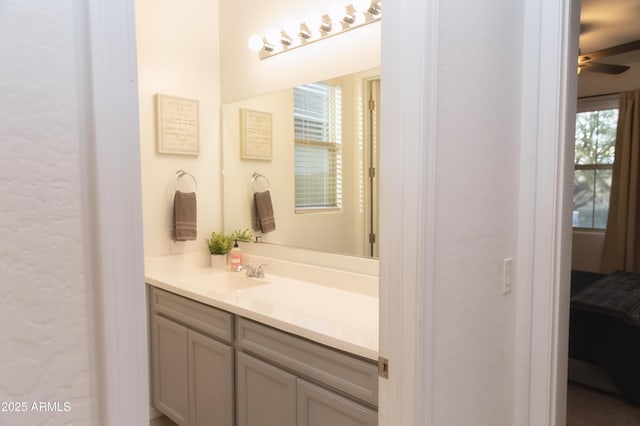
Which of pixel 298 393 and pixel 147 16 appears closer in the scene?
pixel 298 393

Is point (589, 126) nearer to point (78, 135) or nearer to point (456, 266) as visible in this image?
point (456, 266)

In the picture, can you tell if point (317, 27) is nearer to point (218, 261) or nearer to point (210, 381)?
point (218, 261)

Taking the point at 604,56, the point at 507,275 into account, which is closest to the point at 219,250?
the point at 507,275

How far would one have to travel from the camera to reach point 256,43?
99.3 inches

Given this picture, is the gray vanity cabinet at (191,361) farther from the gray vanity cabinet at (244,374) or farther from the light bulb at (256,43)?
the light bulb at (256,43)

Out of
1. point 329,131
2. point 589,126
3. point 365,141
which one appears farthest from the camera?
point 589,126

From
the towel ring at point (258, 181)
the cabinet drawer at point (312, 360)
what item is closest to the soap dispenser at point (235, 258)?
the towel ring at point (258, 181)

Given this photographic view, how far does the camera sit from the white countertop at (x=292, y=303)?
58.3 inches

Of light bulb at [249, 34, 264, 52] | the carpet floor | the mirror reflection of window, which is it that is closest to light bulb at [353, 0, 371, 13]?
light bulb at [249, 34, 264, 52]

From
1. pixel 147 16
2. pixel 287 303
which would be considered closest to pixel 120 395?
pixel 287 303

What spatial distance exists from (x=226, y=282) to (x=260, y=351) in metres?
0.84

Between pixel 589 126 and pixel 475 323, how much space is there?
14.6 ft

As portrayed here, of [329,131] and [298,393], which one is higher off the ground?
[329,131]

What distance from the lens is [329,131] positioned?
7.63ft
